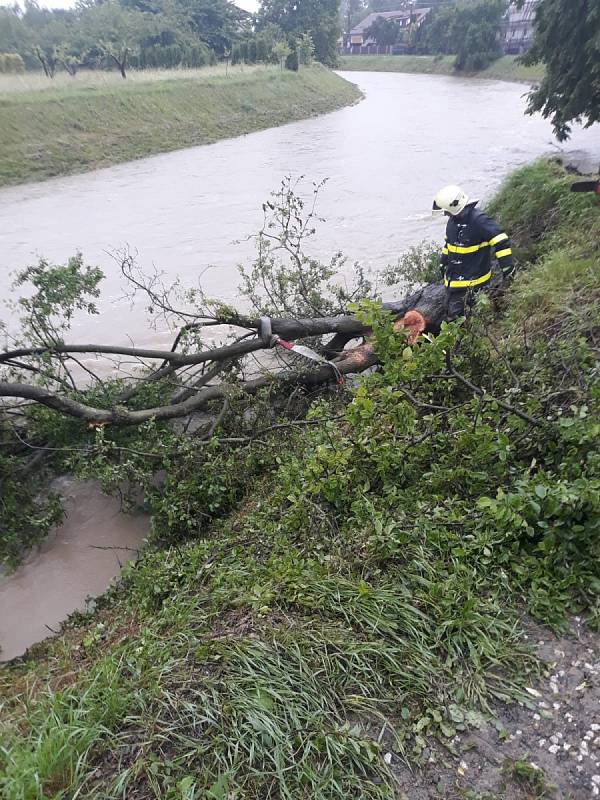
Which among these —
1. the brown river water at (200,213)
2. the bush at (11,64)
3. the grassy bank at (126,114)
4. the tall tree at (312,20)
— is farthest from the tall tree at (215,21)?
the brown river water at (200,213)

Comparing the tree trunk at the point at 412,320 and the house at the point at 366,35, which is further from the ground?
the house at the point at 366,35

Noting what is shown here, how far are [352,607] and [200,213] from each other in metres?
14.3

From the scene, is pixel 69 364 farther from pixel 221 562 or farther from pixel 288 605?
pixel 288 605

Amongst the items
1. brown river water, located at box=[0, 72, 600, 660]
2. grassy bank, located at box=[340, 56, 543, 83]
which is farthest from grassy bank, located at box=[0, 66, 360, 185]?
grassy bank, located at box=[340, 56, 543, 83]

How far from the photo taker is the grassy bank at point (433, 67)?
42.4 metres

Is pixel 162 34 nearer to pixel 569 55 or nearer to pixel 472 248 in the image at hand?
pixel 569 55

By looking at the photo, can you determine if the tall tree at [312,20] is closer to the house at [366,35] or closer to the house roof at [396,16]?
the house at [366,35]

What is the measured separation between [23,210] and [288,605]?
16466 millimetres

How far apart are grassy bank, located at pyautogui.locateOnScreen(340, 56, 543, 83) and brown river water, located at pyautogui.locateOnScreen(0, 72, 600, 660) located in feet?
54.6

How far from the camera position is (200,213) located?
1515cm

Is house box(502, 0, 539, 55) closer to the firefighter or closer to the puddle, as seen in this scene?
the firefighter

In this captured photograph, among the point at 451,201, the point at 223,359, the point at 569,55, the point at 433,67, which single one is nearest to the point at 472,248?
the point at 451,201

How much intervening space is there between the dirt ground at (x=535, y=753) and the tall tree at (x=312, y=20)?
6309 cm

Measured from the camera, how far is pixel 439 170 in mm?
18000
